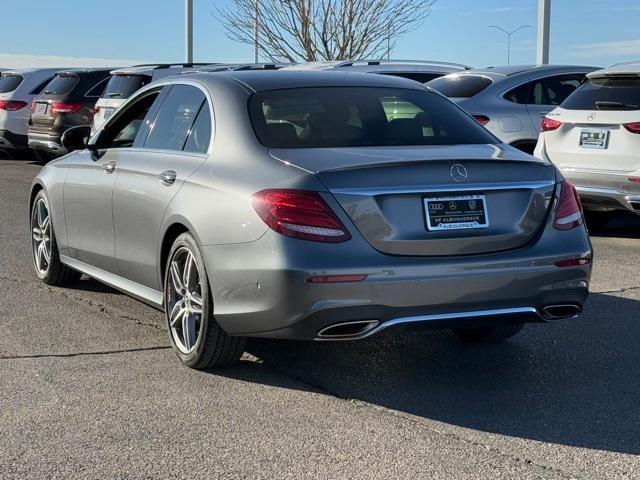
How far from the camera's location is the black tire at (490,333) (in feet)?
19.0

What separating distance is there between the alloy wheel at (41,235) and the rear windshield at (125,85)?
7.97m

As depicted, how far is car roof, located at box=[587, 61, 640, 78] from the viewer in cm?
935

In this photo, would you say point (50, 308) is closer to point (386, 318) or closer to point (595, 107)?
point (386, 318)

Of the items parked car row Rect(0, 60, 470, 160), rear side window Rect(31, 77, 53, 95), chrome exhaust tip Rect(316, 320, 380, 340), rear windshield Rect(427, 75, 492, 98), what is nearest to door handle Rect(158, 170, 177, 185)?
chrome exhaust tip Rect(316, 320, 380, 340)

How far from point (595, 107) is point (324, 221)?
18.9ft

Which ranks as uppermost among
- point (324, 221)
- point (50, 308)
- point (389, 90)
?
point (389, 90)

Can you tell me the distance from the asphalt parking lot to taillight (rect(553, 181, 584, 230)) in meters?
0.79

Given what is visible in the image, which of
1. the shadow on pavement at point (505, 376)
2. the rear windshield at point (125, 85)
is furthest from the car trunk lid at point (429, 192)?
the rear windshield at point (125, 85)

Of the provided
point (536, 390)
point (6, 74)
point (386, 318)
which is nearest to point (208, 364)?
point (386, 318)

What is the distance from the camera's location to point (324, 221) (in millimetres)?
4520

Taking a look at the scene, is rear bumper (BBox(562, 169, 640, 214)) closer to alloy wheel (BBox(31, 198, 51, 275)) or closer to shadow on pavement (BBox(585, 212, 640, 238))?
shadow on pavement (BBox(585, 212, 640, 238))

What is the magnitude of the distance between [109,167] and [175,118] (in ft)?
2.10

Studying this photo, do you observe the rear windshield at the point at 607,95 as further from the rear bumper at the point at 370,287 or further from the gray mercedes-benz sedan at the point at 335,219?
the rear bumper at the point at 370,287

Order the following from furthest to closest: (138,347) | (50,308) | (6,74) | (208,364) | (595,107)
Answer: (6,74) < (595,107) < (50,308) < (138,347) < (208,364)
